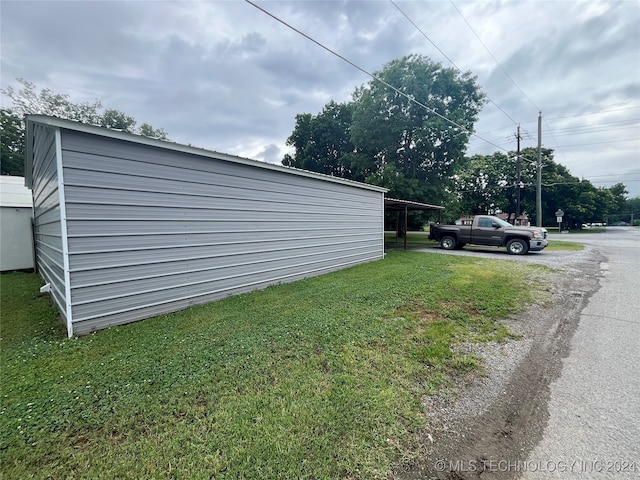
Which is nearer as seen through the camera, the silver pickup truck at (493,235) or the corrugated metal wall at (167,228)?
the corrugated metal wall at (167,228)

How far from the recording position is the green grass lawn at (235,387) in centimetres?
155

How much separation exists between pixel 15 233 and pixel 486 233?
17005 millimetres

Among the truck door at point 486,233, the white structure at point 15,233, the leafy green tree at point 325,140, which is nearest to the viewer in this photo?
the white structure at point 15,233

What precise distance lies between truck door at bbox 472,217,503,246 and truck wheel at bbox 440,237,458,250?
2.82 feet

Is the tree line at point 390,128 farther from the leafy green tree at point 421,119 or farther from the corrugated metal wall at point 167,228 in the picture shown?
the corrugated metal wall at point 167,228

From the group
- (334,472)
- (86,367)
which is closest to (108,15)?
(86,367)

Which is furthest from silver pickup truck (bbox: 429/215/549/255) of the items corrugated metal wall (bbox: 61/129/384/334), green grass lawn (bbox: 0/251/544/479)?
corrugated metal wall (bbox: 61/129/384/334)

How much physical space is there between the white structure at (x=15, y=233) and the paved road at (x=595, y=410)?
12.4 metres

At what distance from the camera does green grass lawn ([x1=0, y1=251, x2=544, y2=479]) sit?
5.08ft

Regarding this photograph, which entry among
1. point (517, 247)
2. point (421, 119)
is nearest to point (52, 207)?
point (517, 247)

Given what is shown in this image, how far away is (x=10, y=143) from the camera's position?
17.7 m

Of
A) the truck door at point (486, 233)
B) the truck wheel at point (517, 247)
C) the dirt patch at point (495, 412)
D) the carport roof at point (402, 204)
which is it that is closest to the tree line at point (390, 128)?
the carport roof at point (402, 204)

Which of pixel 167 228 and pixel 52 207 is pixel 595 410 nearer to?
pixel 167 228

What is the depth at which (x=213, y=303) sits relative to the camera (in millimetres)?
4520
